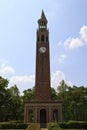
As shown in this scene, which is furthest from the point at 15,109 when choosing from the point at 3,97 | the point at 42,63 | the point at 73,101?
the point at 73,101

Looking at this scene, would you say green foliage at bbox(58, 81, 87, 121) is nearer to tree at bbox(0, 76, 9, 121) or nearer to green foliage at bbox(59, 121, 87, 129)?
tree at bbox(0, 76, 9, 121)

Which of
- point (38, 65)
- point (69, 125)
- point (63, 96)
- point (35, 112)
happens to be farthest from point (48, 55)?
point (63, 96)

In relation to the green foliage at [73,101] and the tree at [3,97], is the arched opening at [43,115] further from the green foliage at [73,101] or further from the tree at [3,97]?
the green foliage at [73,101]

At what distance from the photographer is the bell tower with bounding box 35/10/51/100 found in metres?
47.1

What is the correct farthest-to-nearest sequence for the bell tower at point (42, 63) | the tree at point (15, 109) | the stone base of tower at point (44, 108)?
1. the tree at point (15, 109)
2. the bell tower at point (42, 63)
3. the stone base of tower at point (44, 108)

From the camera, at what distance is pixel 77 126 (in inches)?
1436

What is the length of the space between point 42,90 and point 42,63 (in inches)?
225

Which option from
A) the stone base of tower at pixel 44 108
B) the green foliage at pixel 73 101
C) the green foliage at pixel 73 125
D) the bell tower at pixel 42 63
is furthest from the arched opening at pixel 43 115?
the green foliage at pixel 73 101

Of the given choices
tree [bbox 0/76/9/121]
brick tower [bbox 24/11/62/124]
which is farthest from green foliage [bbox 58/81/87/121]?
tree [bbox 0/76/9/121]

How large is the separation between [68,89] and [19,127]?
116 ft

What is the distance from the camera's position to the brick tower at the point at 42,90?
44.8 meters

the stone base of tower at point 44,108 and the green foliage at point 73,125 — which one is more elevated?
the stone base of tower at point 44,108

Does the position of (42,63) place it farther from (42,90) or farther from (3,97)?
(3,97)

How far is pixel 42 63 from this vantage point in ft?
161
